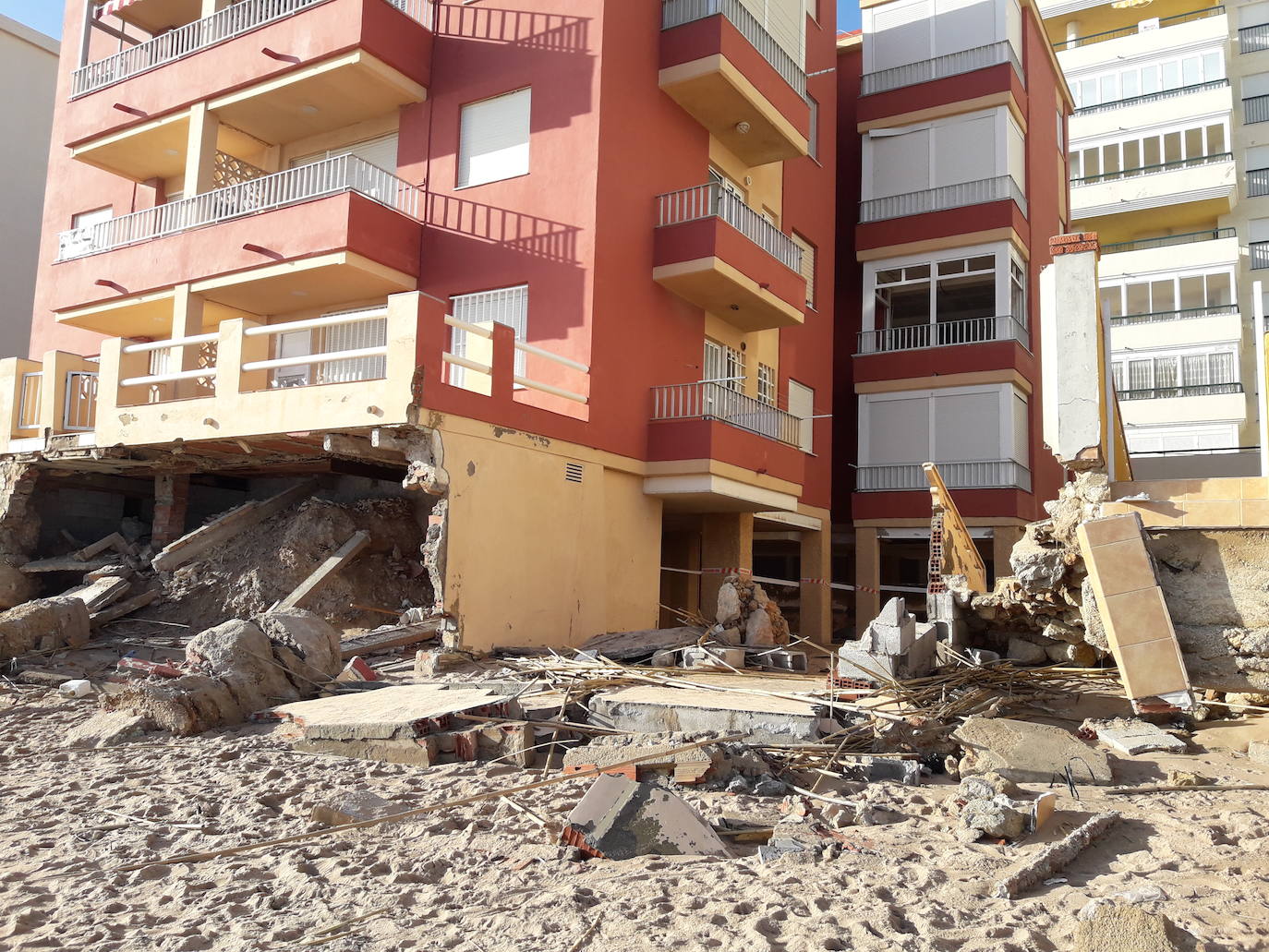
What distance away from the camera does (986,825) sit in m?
5.69

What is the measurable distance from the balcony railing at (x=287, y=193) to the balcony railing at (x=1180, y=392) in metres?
22.2

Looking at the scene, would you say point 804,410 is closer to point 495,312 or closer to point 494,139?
point 495,312

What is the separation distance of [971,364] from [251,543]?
51.7 ft

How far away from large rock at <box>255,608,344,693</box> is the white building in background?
19740mm

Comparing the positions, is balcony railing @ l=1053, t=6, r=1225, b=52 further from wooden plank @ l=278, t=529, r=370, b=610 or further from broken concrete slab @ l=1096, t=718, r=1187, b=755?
broken concrete slab @ l=1096, t=718, r=1187, b=755

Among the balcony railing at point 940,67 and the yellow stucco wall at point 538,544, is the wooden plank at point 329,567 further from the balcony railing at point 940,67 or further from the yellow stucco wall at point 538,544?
the balcony railing at point 940,67

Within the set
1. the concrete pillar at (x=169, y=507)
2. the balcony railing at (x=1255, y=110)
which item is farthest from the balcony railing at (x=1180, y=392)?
the concrete pillar at (x=169, y=507)

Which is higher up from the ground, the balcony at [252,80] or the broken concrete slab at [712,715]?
the balcony at [252,80]

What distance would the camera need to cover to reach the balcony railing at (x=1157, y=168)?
3066 cm

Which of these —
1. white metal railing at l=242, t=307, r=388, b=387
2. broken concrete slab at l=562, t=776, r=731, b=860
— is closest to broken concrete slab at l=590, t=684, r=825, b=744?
broken concrete slab at l=562, t=776, r=731, b=860

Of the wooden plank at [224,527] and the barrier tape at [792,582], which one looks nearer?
the wooden plank at [224,527]

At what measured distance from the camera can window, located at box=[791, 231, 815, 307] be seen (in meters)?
22.7

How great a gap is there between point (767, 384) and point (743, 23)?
6966 millimetres

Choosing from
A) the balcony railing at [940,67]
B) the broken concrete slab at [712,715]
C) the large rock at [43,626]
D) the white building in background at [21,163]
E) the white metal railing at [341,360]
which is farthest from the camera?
the white building in background at [21,163]
